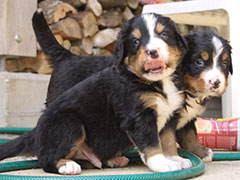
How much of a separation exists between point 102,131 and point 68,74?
35.3 inches

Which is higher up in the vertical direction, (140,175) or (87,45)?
(87,45)

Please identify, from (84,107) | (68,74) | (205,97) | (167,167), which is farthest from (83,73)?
(167,167)

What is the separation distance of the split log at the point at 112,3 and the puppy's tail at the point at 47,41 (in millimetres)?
1807

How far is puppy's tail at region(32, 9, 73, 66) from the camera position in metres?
3.38

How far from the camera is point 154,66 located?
2.28m

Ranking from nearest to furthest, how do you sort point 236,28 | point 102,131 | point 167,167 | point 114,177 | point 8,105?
point 114,177 < point 167,167 < point 102,131 < point 236,28 < point 8,105

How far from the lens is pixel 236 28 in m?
3.69

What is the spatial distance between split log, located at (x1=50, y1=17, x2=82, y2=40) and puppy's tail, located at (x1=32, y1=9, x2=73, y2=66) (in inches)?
48.0

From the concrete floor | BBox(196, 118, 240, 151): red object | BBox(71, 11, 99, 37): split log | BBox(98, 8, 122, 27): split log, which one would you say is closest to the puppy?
the concrete floor

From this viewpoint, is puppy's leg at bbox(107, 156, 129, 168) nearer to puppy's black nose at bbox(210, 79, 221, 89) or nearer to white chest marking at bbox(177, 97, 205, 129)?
white chest marking at bbox(177, 97, 205, 129)

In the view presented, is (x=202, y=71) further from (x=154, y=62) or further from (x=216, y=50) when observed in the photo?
(x=154, y=62)

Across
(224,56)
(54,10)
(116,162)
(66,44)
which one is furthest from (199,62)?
(66,44)

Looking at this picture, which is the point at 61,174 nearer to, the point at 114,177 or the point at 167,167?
the point at 114,177

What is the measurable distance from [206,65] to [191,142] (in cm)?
60
